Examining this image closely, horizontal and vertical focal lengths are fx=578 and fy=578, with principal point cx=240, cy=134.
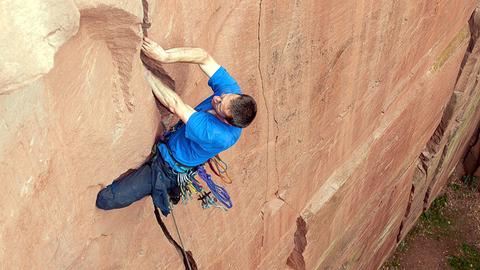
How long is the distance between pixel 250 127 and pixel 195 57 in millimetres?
988

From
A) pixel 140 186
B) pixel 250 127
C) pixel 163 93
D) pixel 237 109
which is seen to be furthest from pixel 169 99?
pixel 250 127

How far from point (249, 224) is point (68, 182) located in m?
1.90

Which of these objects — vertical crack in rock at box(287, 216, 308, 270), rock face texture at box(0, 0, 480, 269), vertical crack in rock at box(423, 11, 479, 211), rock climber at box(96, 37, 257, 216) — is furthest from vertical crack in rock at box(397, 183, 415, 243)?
rock climber at box(96, 37, 257, 216)

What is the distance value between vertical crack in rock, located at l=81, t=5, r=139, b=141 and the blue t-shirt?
249mm

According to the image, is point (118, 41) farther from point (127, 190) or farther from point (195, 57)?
point (127, 190)

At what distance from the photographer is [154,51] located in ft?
7.29

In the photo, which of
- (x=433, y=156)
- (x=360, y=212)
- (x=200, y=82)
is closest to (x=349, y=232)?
(x=360, y=212)

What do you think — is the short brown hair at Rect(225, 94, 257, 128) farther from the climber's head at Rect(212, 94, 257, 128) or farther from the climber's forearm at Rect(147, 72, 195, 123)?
the climber's forearm at Rect(147, 72, 195, 123)

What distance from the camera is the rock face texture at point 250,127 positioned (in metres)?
1.96

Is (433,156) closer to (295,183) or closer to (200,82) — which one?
(295,183)

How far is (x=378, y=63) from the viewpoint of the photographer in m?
4.28

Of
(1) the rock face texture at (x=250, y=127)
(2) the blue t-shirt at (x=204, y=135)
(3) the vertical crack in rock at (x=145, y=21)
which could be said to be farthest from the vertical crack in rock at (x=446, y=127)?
(3) the vertical crack in rock at (x=145, y=21)

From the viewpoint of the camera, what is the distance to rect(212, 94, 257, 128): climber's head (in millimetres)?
2242

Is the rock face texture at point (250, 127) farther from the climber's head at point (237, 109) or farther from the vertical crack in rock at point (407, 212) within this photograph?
the vertical crack in rock at point (407, 212)
